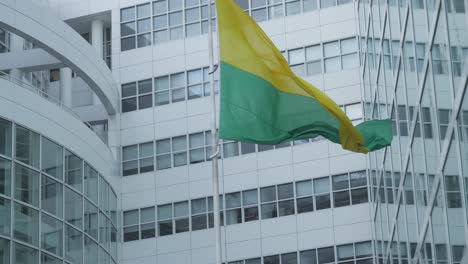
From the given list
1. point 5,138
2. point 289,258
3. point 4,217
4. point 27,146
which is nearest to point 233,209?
point 289,258

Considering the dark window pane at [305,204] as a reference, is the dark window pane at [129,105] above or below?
above

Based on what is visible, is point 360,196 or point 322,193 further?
point 322,193

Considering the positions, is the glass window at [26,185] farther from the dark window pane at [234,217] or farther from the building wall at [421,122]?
the dark window pane at [234,217]

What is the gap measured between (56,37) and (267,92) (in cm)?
2084

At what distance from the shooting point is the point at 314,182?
56.3m

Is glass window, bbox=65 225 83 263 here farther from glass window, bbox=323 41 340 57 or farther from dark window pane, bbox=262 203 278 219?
glass window, bbox=323 41 340 57

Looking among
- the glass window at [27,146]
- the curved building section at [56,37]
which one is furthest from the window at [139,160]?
the glass window at [27,146]

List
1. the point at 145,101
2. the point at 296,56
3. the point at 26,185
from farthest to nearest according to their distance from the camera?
1. the point at 145,101
2. the point at 296,56
3. the point at 26,185

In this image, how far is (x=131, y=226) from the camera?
5959 cm

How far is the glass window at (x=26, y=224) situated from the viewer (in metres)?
37.8

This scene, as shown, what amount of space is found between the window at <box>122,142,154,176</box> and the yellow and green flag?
33320 mm

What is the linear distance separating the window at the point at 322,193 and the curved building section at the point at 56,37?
32.0 feet

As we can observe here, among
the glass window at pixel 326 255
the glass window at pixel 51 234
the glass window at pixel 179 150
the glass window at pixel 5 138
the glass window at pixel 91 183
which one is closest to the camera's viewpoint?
the glass window at pixel 5 138

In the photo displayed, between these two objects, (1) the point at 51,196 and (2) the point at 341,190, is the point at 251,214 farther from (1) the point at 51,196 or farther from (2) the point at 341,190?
(1) the point at 51,196
